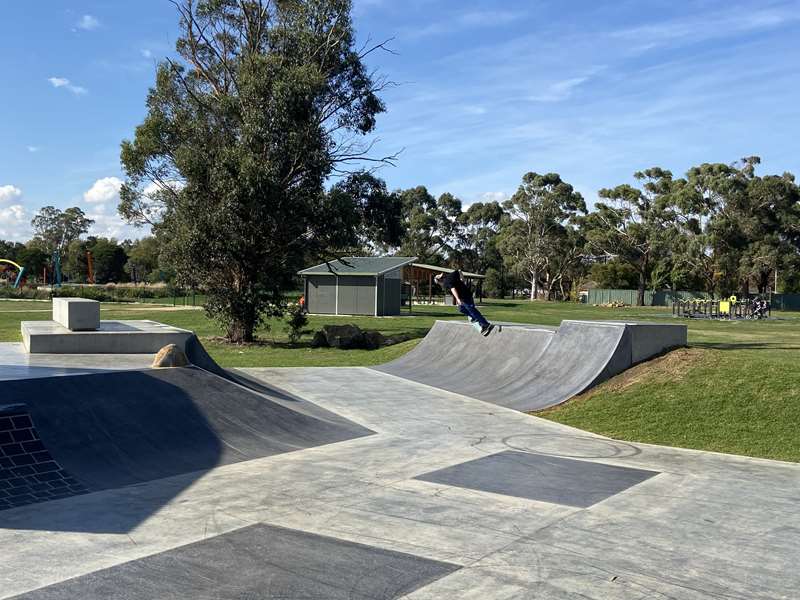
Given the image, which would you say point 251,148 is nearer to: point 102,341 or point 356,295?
point 102,341

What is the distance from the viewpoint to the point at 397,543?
17.7 ft

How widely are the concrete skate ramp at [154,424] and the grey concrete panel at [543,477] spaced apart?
236 centimetres

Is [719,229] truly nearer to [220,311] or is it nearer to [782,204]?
[782,204]

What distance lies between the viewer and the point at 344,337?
78.9 ft

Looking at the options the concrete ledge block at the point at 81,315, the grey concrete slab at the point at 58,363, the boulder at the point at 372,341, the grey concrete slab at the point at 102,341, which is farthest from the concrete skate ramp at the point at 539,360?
the concrete ledge block at the point at 81,315

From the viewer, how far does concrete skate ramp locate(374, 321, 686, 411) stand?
13039mm

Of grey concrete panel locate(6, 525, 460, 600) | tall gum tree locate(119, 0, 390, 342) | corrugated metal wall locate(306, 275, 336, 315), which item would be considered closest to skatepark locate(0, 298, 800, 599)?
grey concrete panel locate(6, 525, 460, 600)

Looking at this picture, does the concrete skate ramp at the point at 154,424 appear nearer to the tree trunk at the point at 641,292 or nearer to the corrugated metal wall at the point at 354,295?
the corrugated metal wall at the point at 354,295

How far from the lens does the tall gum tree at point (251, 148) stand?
21641 mm

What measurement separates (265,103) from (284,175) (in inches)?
90.0

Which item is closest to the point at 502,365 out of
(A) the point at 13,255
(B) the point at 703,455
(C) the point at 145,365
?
(B) the point at 703,455

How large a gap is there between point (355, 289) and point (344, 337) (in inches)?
673

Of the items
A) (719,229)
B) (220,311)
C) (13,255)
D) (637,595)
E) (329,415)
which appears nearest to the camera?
(637,595)

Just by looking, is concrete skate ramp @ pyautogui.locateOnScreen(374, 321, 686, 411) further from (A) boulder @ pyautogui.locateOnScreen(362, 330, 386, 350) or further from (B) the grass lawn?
(A) boulder @ pyautogui.locateOnScreen(362, 330, 386, 350)
